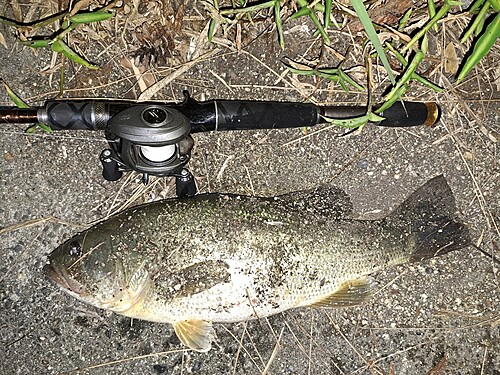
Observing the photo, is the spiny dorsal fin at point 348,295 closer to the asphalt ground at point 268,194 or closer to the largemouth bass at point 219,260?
the largemouth bass at point 219,260

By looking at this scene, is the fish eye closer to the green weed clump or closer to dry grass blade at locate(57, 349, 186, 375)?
dry grass blade at locate(57, 349, 186, 375)

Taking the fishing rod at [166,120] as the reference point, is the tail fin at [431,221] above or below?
below

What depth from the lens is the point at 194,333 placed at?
2.67 metres

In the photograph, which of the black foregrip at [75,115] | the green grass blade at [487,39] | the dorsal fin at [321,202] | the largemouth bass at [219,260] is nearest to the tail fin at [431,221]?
the largemouth bass at [219,260]

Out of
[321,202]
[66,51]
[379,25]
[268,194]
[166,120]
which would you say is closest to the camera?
[166,120]

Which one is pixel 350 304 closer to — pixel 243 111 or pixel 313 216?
pixel 313 216

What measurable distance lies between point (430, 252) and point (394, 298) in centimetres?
35

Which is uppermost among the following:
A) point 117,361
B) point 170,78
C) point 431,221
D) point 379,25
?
point 379,25

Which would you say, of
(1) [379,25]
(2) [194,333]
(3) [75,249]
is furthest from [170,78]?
(2) [194,333]

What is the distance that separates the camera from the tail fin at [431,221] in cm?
281

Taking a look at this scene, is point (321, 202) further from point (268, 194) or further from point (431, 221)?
point (431, 221)

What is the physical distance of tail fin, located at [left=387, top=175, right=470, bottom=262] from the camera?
9.23ft

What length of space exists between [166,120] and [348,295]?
50.0 inches

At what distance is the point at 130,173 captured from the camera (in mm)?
2926
